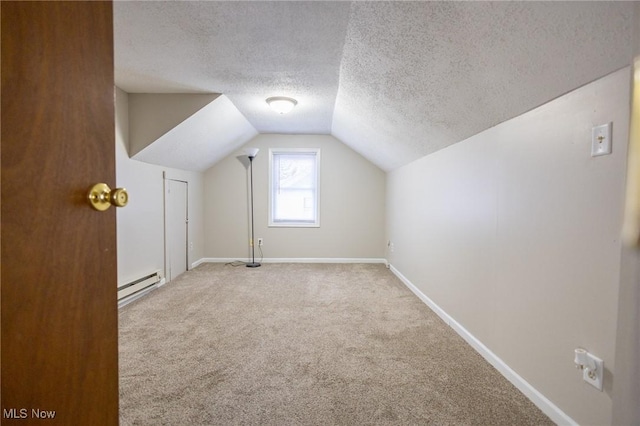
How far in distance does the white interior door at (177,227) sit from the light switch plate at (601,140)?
3.90 metres

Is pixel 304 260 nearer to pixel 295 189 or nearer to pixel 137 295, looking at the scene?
pixel 295 189

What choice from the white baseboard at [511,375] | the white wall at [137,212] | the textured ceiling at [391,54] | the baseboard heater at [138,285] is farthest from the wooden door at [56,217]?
the baseboard heater at [138,285]

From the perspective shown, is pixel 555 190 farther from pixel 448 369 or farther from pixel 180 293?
pixel 180 293

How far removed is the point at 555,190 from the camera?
1437 millimetres

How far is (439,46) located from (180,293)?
3.30 metres

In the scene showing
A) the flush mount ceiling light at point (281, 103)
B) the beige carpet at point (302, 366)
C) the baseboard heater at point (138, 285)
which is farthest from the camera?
the flush mount ceiling light at point (281, 103)

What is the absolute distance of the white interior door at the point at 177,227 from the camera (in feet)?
12.8

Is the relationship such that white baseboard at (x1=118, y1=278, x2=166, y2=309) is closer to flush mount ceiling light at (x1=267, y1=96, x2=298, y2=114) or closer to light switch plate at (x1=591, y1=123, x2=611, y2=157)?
flush mount ceiling light at (x1=267, y1=96, x2=298, y2=114)

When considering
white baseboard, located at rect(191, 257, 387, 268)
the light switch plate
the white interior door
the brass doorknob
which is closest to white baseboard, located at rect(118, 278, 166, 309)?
the white interior door

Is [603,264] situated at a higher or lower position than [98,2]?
lower

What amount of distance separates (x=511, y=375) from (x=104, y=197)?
2.08 metres

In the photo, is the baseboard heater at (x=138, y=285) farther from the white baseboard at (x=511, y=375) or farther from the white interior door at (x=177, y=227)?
the white baseboard at (x=511, y=375)

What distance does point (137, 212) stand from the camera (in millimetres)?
3193

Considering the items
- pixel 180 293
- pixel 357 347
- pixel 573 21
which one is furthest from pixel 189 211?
pixel 573 21
